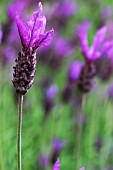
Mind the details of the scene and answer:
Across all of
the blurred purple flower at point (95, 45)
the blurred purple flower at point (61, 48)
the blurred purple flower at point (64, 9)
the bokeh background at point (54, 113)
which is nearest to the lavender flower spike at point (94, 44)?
the blurred purple flower at point (95, 45)

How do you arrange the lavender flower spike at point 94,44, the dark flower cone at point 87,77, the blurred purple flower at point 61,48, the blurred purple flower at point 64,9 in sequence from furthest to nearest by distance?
the blurred purple flower at point 64,9, the blurred purple flower at point 61,48, the dark flower cone at point 87,77, the lavender flower spike at point 94,44

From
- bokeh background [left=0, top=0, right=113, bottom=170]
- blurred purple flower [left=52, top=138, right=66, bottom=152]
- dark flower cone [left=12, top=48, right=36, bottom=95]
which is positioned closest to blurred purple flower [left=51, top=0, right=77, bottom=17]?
bokeh background [left=0, top=0, right=113, bottom=170]

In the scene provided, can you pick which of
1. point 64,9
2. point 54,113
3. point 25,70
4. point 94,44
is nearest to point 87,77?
point 94,44

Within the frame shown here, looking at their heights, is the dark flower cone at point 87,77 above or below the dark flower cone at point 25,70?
above

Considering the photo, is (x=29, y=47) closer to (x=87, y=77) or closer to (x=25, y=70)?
(x=25, y=70)

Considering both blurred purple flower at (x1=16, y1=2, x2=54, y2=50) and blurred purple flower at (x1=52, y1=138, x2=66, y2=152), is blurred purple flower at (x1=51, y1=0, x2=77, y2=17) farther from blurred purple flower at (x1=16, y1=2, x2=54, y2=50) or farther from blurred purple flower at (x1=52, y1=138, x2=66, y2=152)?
blurred purple flower at (x1=16, y1=2, x2=54, y2=50)

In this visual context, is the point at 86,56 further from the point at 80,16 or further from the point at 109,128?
the point at 80,16

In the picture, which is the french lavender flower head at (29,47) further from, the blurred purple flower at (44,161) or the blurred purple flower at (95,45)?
the blurred purple flower at (44,161)
